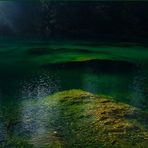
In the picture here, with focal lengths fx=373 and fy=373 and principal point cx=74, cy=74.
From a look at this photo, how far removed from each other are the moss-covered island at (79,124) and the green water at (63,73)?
134 mm

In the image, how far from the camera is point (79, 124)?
1428 centimetres

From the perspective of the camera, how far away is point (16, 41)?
1503 inches

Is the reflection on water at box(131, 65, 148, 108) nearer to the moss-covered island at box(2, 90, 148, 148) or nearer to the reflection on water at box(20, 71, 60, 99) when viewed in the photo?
the moss-covered island at box(2, 90, 148, 148)

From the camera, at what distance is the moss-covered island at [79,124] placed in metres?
12.7

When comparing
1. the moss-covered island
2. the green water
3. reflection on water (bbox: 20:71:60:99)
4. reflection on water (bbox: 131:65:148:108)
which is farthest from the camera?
reflection on water (bbox: 20:71:60:99)

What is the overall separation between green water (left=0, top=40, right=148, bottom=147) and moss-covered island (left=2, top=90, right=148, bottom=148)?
0.44ft

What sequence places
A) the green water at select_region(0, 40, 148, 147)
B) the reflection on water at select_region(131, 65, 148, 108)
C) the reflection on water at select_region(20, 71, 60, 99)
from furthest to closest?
the reflection on water at select_region(20, 71, 60, 99), the reflection on water at select_region(131, 65, 148, 108), the green water at select_region(0, 40, 148, 147)

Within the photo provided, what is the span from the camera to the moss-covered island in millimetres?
12652

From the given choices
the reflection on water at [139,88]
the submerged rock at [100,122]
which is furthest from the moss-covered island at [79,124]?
the reflection on water at [139,88]

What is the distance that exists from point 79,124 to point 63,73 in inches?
369

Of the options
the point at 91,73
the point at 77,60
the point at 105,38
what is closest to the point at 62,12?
the point at 105,38

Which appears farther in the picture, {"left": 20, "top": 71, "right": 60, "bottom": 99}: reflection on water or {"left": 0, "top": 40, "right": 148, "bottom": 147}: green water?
{"left": 20, "top": 71, "right": 60, "bottom": 99}: reflection on water

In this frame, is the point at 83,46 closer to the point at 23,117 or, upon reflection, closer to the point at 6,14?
the point at 6,14

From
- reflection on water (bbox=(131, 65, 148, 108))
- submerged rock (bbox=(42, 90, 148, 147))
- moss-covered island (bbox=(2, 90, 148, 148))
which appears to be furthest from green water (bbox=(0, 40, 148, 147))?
submerged rock (bbox=(42, 90, 148, 147))
